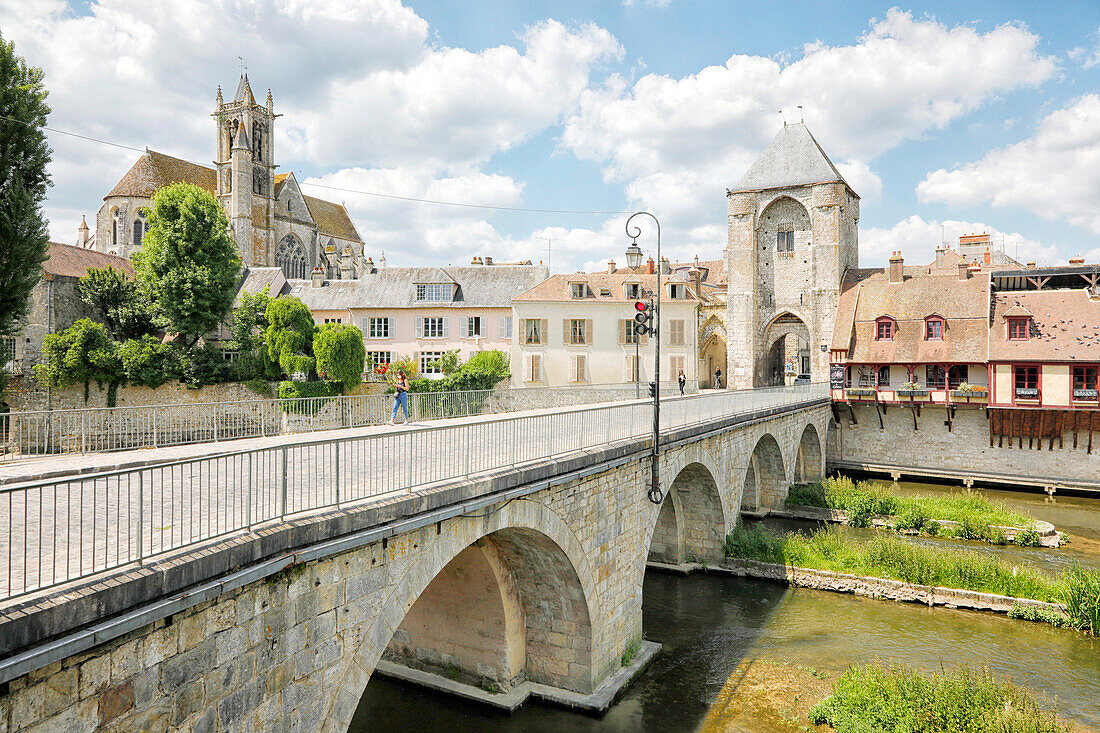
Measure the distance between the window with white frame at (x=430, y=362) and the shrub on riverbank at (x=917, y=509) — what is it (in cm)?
1933

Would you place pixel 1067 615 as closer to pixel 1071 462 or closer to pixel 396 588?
pixel 396 588

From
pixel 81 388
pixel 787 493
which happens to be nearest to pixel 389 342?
pixel 81 388

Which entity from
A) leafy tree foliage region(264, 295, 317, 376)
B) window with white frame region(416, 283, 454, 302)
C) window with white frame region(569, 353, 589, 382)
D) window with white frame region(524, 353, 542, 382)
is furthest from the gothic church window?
window with white frame region(569, 353, 589, 382)

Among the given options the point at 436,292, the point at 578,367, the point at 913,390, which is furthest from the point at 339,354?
the point at 913,390

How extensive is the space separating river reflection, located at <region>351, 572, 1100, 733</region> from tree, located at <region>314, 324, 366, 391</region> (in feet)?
53.6

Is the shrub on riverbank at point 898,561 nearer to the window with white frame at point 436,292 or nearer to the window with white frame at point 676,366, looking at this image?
the window with white frame at point 676,366

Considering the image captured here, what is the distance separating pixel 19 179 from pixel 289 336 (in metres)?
16.5

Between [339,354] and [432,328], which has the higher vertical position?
[432,328]

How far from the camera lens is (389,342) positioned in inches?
1487

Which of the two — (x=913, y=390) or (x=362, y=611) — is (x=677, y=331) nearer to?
(x=913, y=390)

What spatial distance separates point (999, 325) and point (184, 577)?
3507 centimetres

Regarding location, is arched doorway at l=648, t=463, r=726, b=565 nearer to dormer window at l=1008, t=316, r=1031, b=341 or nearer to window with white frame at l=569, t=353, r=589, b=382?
window with white frame at l=569, t=353, r=589, b=382

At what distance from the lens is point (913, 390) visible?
103ft

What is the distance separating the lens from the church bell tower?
163 feet
